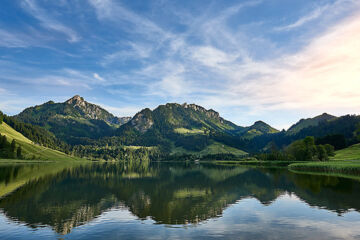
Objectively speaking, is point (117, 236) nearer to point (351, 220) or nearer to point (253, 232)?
point (253, 232)

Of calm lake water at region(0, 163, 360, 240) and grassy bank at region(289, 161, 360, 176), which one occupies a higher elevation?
grassy bank at region(289, 161, 360, 176)

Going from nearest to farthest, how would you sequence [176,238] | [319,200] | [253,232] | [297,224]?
1. [176,238]
2. [253,232]
3. [297,224]
4. [319,200]

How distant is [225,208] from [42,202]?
37.6 m

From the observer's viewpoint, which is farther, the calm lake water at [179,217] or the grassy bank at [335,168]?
the grassy bank at [335,168]

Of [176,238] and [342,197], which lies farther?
[342,197]

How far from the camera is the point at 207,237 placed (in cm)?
2961

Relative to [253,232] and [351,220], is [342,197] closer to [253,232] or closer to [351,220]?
[351,220]

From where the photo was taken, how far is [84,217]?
39.5 metres

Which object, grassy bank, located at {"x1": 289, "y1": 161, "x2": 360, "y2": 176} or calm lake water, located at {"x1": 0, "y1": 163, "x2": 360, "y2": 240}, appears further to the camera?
grassy bank, located at {"x1": 289, "y1": 161, "x2": 360, "y2": 176}

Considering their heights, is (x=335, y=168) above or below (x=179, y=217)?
above

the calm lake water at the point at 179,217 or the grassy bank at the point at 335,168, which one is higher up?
the grassy bank at the point at 335,168

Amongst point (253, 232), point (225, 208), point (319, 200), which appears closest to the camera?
point (253, 232)

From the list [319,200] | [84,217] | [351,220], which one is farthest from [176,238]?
[319,200]

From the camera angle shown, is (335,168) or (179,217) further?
(335,168)
